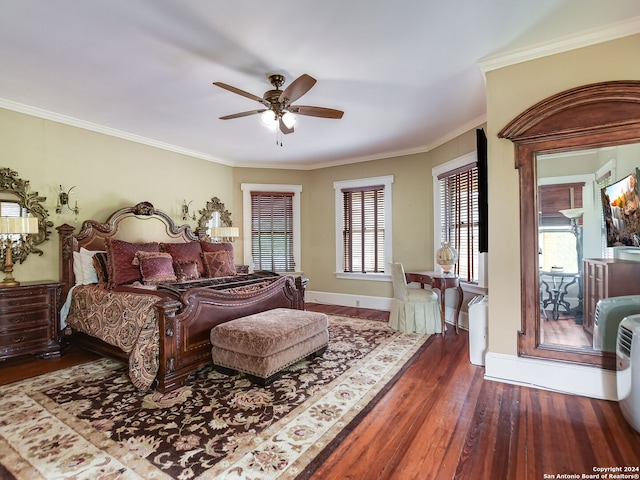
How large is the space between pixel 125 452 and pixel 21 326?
247cm

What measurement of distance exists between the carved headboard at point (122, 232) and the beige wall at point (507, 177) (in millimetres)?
4425

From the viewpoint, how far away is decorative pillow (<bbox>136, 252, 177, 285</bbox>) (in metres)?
3.89

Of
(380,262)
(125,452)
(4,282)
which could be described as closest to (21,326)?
(4,282)

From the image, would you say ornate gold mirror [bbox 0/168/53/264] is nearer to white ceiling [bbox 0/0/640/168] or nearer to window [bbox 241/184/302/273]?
white ceiling [bbox 0/0/640/168]

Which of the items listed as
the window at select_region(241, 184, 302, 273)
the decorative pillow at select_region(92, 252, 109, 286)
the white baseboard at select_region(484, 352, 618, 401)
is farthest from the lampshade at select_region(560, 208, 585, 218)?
the decorative pillow at select_region(92, 252, 109, 286)

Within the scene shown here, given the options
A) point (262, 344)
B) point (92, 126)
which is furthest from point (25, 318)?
point (262, 344)

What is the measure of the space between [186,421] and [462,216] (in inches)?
162

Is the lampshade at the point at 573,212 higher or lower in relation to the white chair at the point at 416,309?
higher

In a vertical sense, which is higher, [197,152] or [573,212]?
[197,152]

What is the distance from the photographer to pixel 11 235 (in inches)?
142

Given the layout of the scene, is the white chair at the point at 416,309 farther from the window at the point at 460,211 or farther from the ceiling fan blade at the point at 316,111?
the ceiling fan blade at the point at 316,111

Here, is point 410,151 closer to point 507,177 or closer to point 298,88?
point 507,177

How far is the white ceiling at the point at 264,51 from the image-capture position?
219 cm

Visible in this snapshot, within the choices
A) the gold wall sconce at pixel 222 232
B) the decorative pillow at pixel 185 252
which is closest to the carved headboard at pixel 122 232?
the gold wall sconce at pixel 222 232
